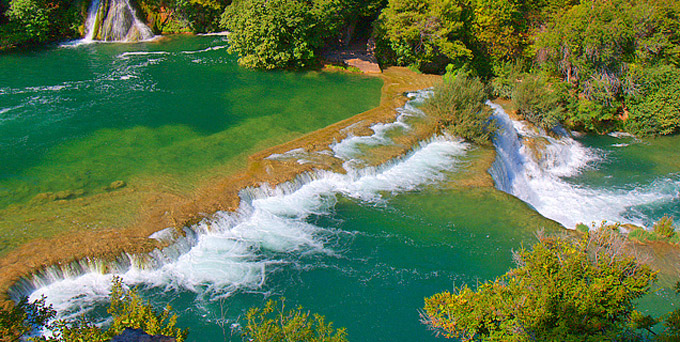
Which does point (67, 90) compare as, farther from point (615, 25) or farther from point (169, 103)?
point (615, 25)

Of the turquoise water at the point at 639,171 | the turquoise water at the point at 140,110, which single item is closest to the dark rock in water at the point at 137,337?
the turquoise water at the point at 140,110

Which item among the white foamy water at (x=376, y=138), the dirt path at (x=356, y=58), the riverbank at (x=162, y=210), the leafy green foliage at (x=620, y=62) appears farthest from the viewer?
the dirt path at (x=356, y=58)

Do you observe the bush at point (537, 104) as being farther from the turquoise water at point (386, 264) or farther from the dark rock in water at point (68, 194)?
the dark rock in water at point (68, 194)

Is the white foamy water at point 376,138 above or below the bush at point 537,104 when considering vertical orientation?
below

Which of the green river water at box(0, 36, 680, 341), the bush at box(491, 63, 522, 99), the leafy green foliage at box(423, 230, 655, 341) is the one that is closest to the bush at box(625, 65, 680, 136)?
the green river water at box(0, 36, 680, 341)

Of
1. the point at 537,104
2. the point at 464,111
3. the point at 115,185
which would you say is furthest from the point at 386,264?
the point at 537,104

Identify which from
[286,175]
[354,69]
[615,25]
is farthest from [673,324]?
[354,69]

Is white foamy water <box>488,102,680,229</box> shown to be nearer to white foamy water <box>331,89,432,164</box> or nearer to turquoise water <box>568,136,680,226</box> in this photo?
turquoise water <box>568,136,680,226</box>

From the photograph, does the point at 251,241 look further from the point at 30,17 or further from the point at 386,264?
the point at 30,17
